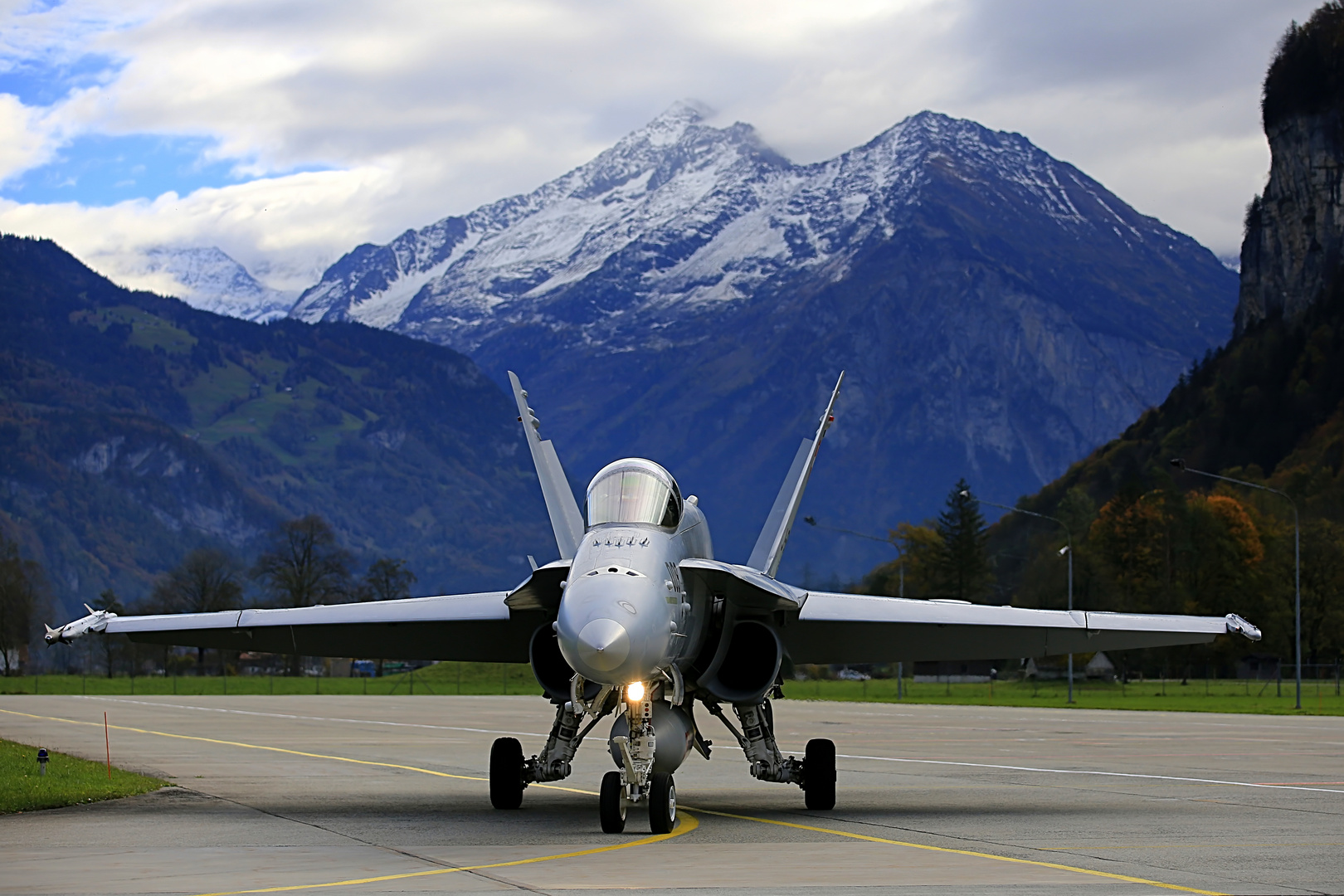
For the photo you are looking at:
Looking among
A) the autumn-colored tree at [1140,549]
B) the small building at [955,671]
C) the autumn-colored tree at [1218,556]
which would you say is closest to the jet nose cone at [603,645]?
the autumn-colored tree at [1218,556]

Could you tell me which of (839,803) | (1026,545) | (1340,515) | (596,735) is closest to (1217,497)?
(1340,515)

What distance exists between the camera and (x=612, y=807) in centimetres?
1453

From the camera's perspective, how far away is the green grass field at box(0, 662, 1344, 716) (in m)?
58.3

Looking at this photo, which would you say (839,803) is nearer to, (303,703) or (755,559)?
(755,559)

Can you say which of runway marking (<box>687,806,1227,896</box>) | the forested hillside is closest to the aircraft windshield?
runway marking (<box>687,806,1227,896</box>)

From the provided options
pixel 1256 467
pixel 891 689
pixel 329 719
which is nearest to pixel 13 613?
pixel 891 689

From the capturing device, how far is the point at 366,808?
58.7 ft

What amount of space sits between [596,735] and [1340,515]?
79313mm

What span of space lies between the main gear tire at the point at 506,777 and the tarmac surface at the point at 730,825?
291mm

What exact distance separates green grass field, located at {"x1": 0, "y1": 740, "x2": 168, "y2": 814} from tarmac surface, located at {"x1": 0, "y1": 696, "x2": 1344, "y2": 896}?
552 millimetres

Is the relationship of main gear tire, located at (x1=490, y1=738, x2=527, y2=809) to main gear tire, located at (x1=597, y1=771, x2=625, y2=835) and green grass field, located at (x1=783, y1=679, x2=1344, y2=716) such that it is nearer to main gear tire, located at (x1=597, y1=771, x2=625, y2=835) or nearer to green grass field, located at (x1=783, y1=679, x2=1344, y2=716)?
main gear tire, located at (x1=597, y1=771, x2=625, y2=835)

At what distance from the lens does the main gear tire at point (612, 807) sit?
47.7 feet

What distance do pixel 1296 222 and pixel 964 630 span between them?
6009 inches

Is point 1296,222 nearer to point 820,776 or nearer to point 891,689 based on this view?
point 891,689
